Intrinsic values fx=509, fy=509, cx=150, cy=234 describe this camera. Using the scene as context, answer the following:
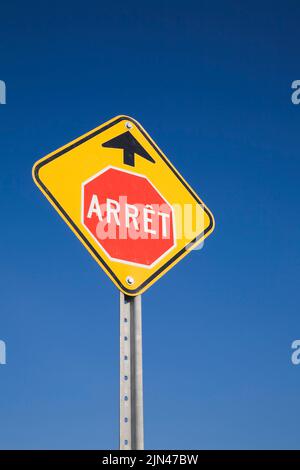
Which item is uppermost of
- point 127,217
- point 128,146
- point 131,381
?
point 128,146

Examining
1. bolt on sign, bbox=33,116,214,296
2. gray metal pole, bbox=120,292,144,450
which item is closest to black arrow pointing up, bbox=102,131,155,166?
bolt on sign, bbox=33,116,214,296

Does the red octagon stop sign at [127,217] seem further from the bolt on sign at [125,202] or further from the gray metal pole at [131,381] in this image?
the gray metal pole at [131,381]

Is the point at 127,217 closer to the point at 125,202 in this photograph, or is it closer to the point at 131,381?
the point at 125,202

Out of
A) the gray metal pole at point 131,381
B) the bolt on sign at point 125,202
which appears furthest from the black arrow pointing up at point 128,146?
the gray metal pole at point 131,381

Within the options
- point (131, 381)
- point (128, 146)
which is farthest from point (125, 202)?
point (131, 381)

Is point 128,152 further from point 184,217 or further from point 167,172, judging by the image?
point 184,217

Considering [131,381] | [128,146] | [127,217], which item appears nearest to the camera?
[131,381]

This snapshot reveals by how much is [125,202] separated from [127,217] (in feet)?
0.28

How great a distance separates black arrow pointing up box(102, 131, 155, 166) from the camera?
2.39 meters

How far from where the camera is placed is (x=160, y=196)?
2.43 meters

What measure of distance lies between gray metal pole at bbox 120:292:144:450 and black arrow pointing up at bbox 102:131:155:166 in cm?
75

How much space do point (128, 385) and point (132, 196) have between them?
0.84 m

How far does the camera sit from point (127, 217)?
86.7 inches

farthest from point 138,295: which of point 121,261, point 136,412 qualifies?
point 136,412
